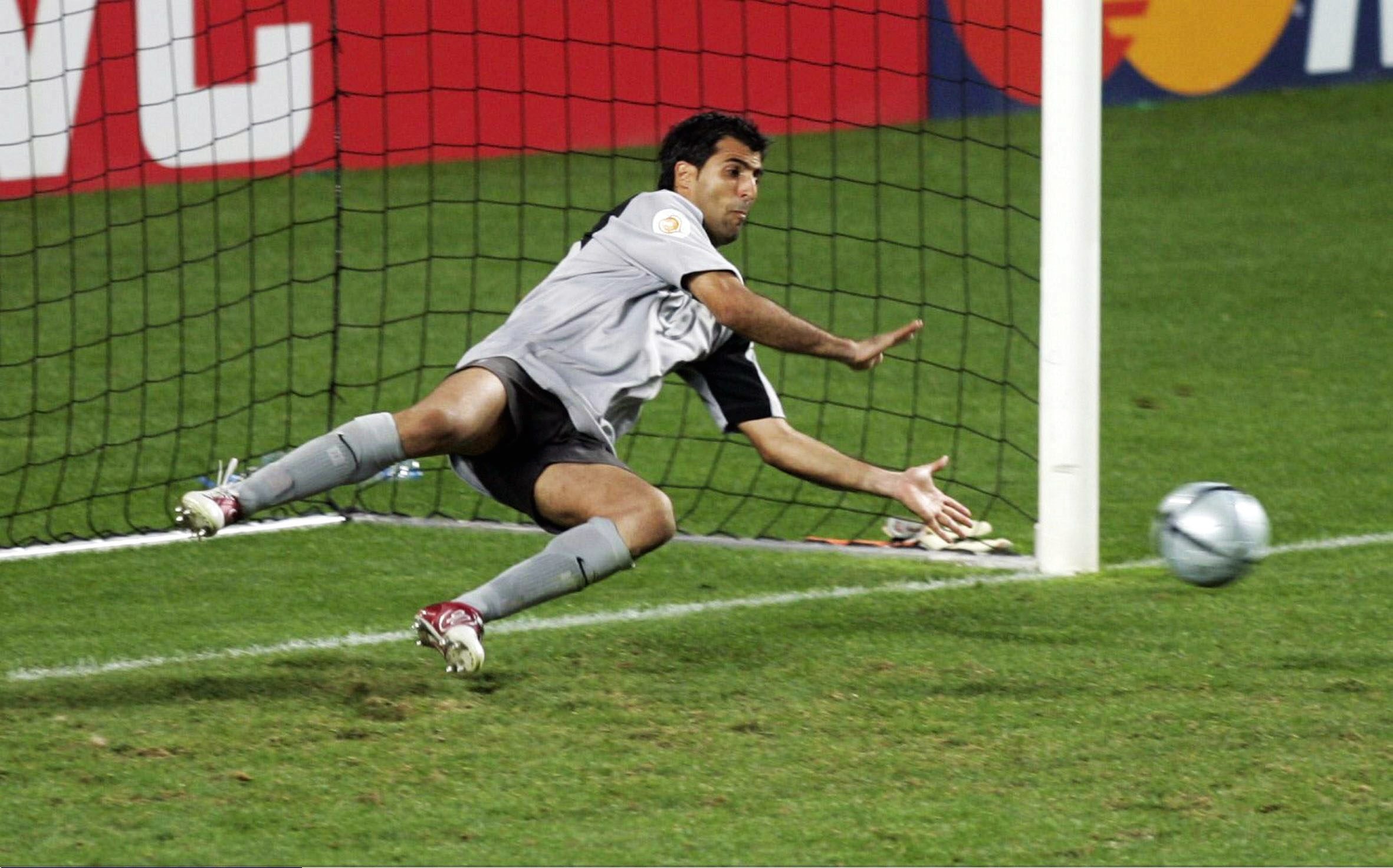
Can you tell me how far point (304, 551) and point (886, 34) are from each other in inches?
354

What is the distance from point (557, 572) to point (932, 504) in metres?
0.90

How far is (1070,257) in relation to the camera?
6.01 metres

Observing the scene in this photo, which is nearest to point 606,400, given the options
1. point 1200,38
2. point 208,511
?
point 208,511

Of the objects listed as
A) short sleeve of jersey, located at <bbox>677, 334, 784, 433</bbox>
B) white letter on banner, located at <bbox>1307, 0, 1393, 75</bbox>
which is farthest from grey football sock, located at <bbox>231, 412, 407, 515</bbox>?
white letter on banner, located at <bbox>1307, 0, 1393, 75</bbox>

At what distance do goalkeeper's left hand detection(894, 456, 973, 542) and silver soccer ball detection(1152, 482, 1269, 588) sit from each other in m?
0.77

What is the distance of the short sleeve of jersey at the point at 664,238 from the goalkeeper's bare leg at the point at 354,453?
0.53 metres

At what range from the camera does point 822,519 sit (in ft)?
23.6

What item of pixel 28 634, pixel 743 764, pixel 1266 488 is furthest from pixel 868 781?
pixel 1266 488

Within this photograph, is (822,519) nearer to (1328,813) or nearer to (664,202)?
(664,202)

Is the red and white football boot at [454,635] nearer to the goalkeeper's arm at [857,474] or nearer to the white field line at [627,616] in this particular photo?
the white field line at [627,616]

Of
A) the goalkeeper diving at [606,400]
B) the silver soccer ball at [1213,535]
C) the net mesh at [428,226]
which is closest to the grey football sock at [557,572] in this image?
the goalkeeper diving at [606,400]

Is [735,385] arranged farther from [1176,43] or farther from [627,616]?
[1176,43]

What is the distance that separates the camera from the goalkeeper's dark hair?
17.7 feet

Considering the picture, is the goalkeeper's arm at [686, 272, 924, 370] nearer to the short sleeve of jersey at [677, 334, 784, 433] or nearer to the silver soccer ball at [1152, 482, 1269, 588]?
the short sleeve of jersey at [677, 334, 784, 433]
